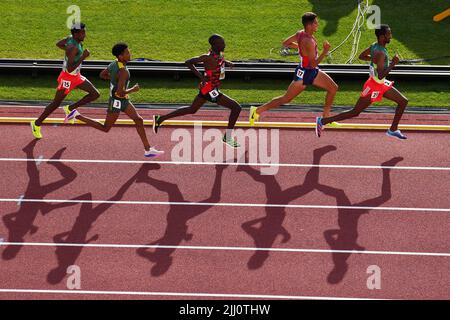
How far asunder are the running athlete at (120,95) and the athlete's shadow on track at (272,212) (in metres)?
1.86

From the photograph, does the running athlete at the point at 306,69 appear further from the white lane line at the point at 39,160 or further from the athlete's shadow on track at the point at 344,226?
the white lane line at the point at 39,160

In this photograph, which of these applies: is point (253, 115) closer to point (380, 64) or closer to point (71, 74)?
point (380, 64)

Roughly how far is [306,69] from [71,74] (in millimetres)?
4210

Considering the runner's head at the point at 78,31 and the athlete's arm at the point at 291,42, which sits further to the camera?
the athlete's arm at the point at 291,42

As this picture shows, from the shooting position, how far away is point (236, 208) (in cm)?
1234

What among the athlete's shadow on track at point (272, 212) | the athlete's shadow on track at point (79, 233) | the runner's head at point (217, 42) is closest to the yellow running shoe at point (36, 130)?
the athlete's shadow on track at point (79, 233)

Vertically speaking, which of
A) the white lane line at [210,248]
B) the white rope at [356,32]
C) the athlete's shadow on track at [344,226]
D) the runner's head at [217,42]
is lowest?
the white lane line at [210,248]

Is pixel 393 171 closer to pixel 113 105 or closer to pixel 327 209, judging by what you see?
pixel 327 209

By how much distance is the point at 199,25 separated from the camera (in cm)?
1920

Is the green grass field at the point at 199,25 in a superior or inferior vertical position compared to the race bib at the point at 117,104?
superior

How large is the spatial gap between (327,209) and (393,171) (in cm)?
175

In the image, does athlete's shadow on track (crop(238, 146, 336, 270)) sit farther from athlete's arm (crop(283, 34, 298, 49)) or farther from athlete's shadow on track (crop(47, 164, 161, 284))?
athlete's shadow on track (crop(47, 164, 161, 284))

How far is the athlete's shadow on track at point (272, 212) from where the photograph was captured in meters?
11.4

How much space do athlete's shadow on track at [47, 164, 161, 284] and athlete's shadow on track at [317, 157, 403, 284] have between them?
11.2ft
